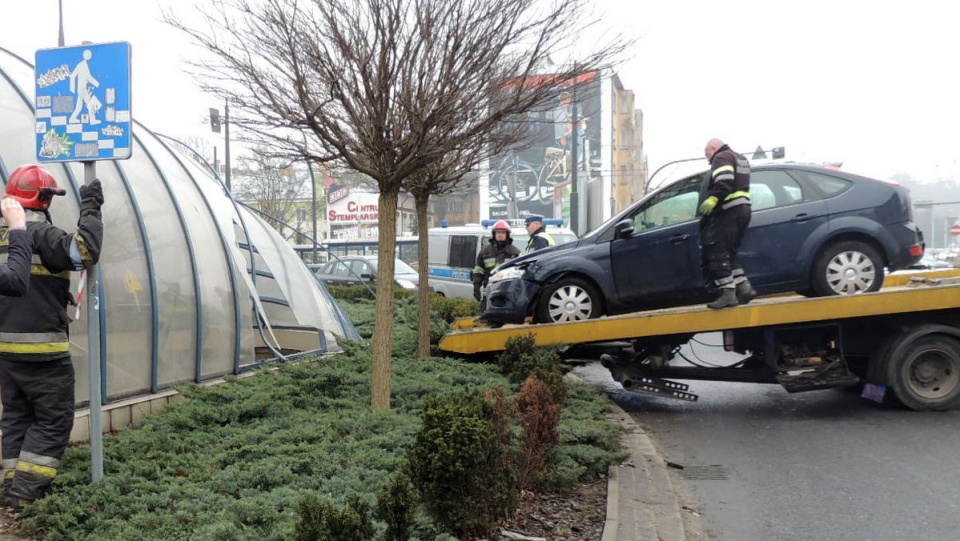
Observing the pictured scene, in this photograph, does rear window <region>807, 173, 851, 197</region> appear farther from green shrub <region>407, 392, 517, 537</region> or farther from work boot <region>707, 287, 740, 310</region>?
green shrub <region>407, 392, 517, 537</region>

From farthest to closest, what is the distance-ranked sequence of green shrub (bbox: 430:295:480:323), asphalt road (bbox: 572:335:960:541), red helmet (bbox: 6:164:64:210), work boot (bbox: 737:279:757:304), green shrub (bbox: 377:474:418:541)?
1. green shrub (bbox: 430:295:480:323)
2. work boot (bbox: 737:279:757:304)
3. asphalt road (bbox: 572:335:960:541)
4. red helmet (bbox: 6:164:64:210)
5. green shrub (bbox: 377:474:418:541)

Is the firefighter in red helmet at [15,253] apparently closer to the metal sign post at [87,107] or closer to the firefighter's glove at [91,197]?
the firefighter's glove at [91,197]

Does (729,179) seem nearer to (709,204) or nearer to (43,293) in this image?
(709,204)

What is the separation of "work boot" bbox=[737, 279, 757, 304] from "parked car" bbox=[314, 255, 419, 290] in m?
12.3

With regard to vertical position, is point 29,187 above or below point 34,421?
above

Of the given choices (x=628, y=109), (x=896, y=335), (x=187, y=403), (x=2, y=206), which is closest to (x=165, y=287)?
(x=187, y=403)

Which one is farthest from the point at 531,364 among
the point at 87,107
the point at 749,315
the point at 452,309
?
the point at 452,309

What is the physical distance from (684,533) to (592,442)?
149 centimetres

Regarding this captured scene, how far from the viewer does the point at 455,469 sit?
419 centimetres

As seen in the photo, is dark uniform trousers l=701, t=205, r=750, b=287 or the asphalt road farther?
dark uniform trousers l=701, t=205, r=750, b=287

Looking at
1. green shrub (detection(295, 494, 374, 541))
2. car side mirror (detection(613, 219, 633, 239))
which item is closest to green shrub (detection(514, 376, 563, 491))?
green shrub (detection(295, 494, 374, 541))

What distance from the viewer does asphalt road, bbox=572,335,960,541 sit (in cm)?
545

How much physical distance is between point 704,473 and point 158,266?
523 cm

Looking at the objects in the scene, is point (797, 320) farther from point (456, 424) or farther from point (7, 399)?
point (7, 399)
